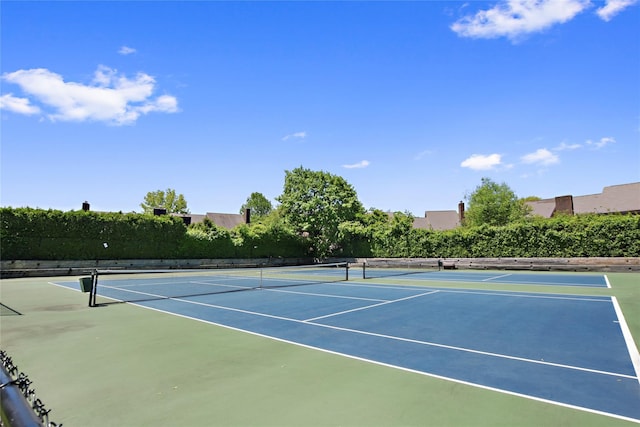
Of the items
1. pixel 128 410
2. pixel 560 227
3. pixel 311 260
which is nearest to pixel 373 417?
pixel 128 410

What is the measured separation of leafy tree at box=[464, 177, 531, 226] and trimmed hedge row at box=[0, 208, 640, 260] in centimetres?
2235

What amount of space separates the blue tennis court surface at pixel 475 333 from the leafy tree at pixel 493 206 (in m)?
42.0

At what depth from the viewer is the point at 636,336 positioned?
685cm

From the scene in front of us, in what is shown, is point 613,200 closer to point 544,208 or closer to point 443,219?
point 544,208

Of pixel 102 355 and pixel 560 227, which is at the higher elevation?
pixel 560 227

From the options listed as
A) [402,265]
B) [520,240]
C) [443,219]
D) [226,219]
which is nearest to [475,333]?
[520,240]

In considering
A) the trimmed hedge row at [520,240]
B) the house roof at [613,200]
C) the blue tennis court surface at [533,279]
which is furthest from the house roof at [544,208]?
the blue tennis court surface at [533,279]

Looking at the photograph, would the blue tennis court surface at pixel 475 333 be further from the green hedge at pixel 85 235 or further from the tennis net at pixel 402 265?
the green hedge at pixel 85 235

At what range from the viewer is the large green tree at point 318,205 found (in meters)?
37.7

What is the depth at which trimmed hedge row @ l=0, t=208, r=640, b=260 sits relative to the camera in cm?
2484

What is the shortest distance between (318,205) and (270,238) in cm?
590

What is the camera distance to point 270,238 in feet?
121

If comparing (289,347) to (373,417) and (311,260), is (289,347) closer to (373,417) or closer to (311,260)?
(373,417)

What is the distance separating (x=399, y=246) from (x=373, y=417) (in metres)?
30.8
